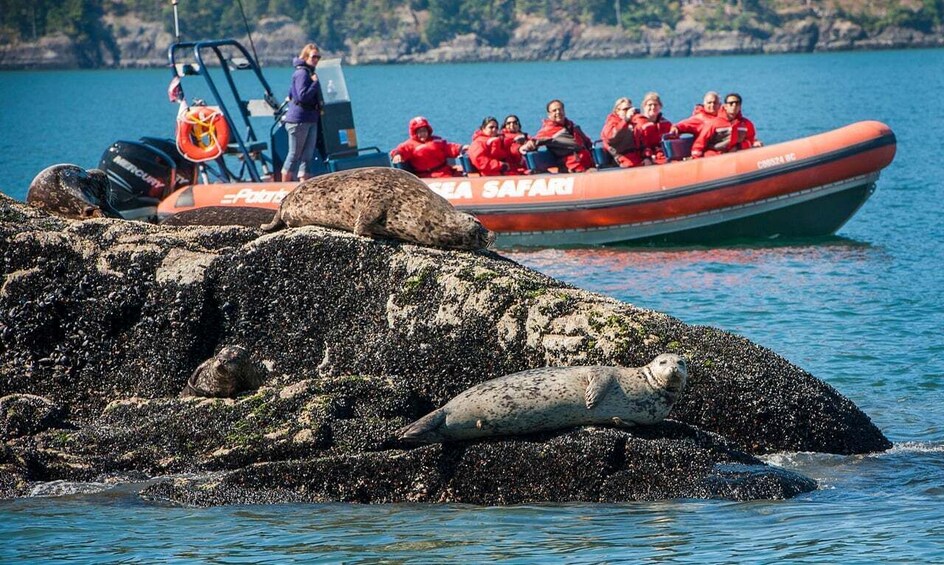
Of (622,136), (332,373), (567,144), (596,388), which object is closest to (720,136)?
(622,136)

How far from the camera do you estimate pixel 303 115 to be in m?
17.3

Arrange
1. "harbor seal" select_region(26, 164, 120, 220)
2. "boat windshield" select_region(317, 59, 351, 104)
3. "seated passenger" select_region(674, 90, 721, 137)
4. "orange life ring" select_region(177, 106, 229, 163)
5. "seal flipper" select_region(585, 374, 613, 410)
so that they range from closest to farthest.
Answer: "seal flipper" select_region(585, 374, 613, 410)
"harbor seal" select_region(26, 164, 120, 220)
"orange life ring" select_region(177, 106, 229, 163)
"seated passenger" select_region(674, 90, 721, 137)
"boat windshield" select_region(317, 59, 351, 104)

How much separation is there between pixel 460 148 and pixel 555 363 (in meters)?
11.3

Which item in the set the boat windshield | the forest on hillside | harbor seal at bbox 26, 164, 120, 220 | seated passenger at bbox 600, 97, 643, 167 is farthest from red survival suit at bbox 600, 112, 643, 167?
the forest on hillside

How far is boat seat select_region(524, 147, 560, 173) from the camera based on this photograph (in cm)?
1814

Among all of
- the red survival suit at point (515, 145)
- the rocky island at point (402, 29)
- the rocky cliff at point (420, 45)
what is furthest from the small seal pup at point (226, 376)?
the rocky cliff at point (420, 45)

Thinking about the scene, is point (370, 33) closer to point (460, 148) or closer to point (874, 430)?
point (460, 148)

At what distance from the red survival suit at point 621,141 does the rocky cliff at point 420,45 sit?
9408 cm

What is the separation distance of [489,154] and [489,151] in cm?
4

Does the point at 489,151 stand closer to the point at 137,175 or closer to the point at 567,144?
the point at 567,144

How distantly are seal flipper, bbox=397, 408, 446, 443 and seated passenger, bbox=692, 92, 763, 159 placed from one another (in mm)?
11323

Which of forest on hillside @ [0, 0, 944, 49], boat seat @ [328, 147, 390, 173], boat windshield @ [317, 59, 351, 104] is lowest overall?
forest on hillside @ [0, 0, 944, 49]

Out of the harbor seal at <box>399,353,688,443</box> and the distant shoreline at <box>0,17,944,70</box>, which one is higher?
the harbor seal at <box>399,353,688,443</box>

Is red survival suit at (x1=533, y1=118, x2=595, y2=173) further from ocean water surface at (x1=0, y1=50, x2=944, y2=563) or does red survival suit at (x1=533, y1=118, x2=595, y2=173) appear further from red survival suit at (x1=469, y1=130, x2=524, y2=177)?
ocean water surface at (x1=0, y1=50, x2=944, y2=563)
